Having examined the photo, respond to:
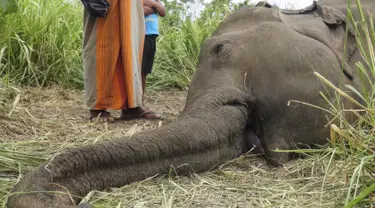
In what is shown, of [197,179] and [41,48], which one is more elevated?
[41,48]

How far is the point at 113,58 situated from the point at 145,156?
5.80ft

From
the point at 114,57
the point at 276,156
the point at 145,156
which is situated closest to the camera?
the point at 145,156

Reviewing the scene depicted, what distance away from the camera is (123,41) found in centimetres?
400

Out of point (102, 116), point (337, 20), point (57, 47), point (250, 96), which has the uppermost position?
point (337, 20)

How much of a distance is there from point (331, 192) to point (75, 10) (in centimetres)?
513

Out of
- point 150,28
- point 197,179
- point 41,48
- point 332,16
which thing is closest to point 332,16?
point 332,16

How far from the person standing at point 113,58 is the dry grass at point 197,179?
0.30m

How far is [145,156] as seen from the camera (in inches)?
92.5

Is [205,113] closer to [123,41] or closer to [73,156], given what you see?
[73,156]

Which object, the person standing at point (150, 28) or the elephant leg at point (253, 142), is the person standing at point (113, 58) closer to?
the person standing at point (150, 28)

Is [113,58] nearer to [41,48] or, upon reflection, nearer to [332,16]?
[332,16]

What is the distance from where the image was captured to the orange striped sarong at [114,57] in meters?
3.99

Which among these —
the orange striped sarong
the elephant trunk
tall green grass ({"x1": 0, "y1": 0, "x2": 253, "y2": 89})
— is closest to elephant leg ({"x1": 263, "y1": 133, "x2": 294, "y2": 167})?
the elephant trunk

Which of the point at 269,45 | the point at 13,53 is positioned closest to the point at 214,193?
the point at 269,45
